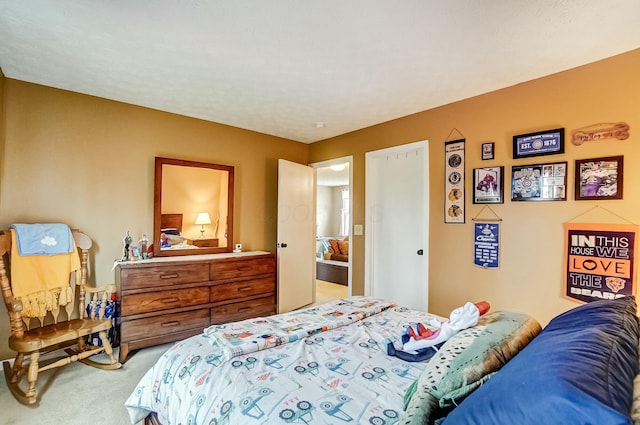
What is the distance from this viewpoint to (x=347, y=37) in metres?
1.97

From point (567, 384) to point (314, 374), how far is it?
0.95 m

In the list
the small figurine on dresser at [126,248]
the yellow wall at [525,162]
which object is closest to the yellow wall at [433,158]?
the yellow wall at [525,162]

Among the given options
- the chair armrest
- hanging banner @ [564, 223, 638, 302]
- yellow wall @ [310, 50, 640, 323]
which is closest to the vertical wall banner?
yellow wall @ [310, 50, 640, 323]

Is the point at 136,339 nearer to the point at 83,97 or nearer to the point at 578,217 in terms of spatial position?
the point at 83,97

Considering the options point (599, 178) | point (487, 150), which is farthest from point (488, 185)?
point (599, 178)

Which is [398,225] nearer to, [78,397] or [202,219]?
[202,219]

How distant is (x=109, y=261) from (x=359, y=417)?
9.95 ft

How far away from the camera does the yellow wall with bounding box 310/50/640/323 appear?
7.13ft

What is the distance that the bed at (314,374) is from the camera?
3.29ft

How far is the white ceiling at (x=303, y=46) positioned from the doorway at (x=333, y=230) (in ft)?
5.43

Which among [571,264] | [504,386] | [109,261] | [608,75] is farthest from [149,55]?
[571,264]

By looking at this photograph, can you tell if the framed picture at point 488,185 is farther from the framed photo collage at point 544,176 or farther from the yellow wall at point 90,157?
the yellow wall at point 90,157

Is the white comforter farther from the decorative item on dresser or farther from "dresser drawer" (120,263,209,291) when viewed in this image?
the decorative item on dresser

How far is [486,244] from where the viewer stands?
9.22ft
